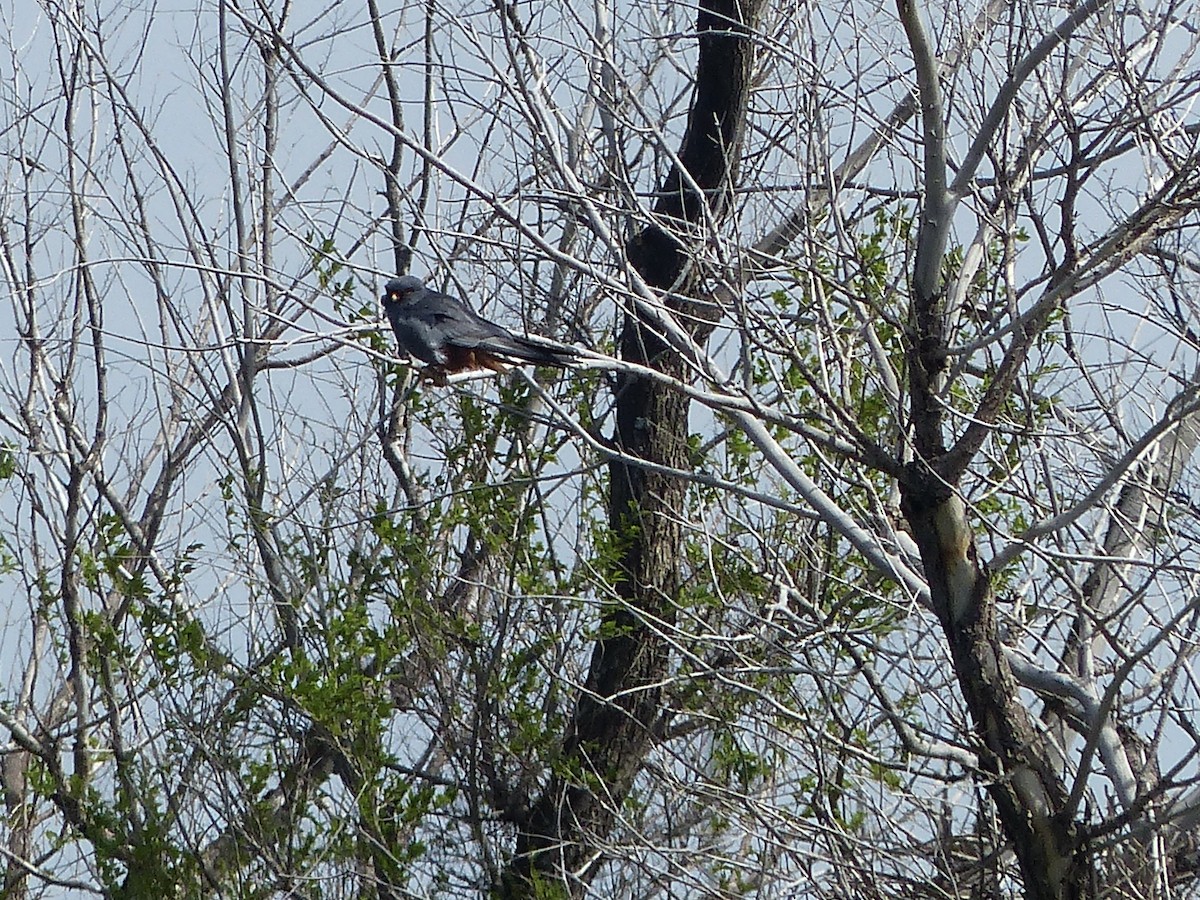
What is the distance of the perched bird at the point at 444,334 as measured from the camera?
6035mm

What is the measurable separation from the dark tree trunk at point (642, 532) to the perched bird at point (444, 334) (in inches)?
36.9

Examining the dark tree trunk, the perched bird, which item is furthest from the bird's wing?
the dark tree trunk

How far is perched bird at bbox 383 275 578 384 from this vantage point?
6.04m

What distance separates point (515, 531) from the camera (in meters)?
6.91

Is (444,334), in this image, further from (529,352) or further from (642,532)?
(642,532)

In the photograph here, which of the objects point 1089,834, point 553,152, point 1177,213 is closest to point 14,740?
point 553,152

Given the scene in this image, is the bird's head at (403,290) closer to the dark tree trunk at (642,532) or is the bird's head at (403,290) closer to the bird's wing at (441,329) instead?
the bird's wing at (441,329)

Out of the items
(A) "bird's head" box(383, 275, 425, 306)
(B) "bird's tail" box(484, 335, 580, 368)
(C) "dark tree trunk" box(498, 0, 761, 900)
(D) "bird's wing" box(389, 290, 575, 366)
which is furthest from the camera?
(C) "dark tree trunk" box(498, 0, 761, 900)

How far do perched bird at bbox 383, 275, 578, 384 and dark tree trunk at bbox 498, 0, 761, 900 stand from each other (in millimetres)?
938

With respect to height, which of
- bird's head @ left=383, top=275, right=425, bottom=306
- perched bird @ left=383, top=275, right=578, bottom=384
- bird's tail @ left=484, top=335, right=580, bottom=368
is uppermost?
bird's head @ left=383, top=275, right=425, bottom=306

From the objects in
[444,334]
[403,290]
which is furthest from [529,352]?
[403,290]

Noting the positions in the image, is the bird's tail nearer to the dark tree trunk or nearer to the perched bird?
the perched bird

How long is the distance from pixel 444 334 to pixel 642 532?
1714 mm

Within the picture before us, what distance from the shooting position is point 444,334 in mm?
6238
